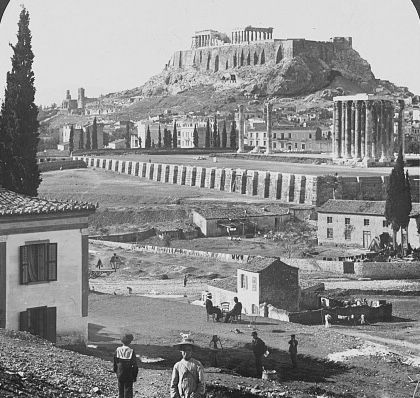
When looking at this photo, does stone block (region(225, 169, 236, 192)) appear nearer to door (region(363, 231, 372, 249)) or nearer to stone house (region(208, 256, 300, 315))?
door (region(363, 231, 372, 249))

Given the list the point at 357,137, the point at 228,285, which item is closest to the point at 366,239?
the point at 228,285

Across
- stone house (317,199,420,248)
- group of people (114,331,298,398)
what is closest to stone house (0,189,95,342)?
group of people (114,331,298,398)

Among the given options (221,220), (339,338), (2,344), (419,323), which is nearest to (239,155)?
(221,220)

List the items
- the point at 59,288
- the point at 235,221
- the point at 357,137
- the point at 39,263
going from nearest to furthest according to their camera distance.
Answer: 1. the point at 39,263
2. the point at 59,288
3. the point at 235,221
4. the point at 357,137

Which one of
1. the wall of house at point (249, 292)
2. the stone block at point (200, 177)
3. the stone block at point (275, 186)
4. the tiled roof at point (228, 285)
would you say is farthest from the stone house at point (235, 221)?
the wall of house at point (249, 292)

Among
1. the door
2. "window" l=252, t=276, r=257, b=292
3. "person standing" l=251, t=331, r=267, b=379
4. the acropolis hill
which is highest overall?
the acropolis hill

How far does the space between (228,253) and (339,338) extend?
783 inches

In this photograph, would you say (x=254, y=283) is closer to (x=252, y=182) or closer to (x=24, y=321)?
(x=24, y=321)

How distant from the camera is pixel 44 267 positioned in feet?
43.8

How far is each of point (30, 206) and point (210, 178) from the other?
50.0 metres

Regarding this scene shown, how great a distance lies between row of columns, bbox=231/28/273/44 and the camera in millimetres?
151225

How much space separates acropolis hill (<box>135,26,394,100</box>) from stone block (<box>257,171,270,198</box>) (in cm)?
7923

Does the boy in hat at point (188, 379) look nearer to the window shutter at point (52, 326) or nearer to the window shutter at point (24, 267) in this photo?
the window shutter at point (24, 267)

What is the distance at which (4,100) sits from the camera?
1825cm
